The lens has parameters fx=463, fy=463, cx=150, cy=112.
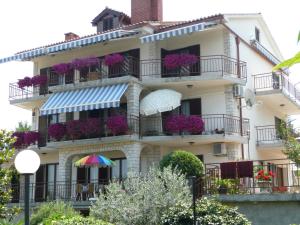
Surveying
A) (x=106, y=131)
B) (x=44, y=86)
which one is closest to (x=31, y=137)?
(x=44, y=86)

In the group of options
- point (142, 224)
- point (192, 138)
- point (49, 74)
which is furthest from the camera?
point (49, 74)

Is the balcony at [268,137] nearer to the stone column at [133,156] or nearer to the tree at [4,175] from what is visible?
the stone column at [133,156]

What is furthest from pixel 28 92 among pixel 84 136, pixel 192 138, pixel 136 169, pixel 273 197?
pixel 273 197

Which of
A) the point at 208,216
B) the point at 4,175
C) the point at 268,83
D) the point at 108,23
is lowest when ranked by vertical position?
the point at 208,216

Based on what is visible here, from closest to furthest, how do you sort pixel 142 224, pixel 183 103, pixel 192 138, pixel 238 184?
pixel 142 224, pixel 238 184, pixel 192 138, pixel 183 103

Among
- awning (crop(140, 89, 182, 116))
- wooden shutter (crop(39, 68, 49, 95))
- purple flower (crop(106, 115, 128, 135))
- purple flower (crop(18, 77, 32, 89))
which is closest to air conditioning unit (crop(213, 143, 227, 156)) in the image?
awning (crop(140, 89, 182, 116))

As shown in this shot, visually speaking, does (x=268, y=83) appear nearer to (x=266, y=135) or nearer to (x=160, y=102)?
(x=266, y=135)

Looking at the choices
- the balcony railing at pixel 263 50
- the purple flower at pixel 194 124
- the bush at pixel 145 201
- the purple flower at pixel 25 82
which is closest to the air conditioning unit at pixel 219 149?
the purple flower at pixel 194 124

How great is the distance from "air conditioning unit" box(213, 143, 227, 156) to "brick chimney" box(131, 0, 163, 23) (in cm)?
959

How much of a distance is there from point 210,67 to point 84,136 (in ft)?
26.4

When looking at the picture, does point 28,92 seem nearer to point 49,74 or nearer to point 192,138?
point 49,74

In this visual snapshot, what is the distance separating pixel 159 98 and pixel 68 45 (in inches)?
268

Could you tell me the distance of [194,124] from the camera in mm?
23766

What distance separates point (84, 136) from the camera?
2631 centimetres
